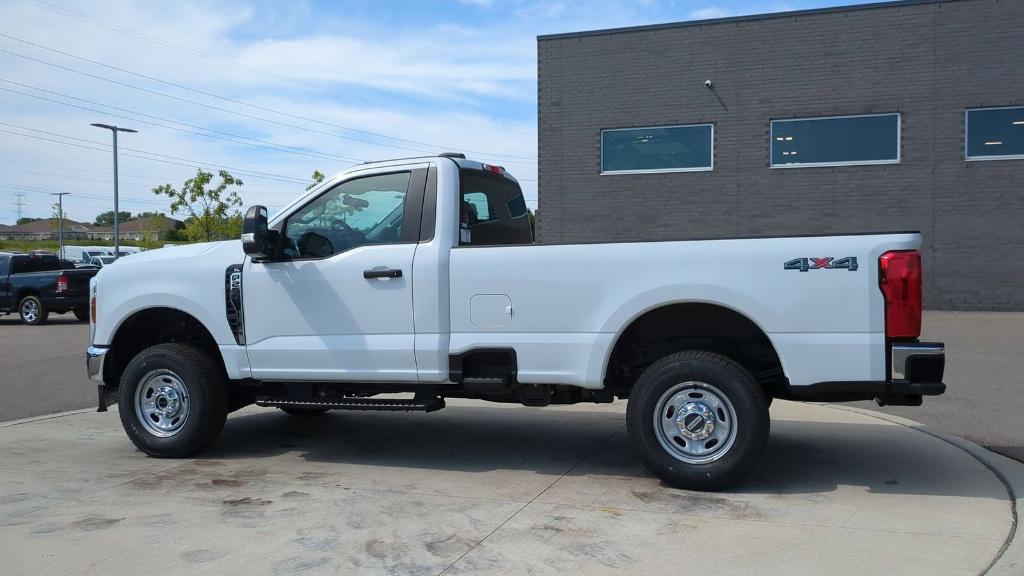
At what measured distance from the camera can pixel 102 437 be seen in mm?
7488

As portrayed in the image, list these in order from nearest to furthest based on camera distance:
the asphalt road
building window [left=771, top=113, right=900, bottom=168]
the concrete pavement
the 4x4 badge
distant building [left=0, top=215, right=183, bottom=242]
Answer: the concrete pavement → the 4x4 badge → the asphalt road → building window [left=771, top=113, right=900, bottom=168] → distant building [left=0, top=215, right=183, bottom=242]

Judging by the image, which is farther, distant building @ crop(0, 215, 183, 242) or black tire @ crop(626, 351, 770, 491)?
distant building @ crop(0, 215, 183, 242)

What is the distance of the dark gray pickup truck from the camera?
2120 cm

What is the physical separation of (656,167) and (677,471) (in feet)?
51.5

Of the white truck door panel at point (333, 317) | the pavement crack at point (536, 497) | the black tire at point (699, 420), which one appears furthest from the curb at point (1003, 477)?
the white truck door panel at point (333, 317)

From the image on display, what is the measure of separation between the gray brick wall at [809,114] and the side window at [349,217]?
1305 centimetres

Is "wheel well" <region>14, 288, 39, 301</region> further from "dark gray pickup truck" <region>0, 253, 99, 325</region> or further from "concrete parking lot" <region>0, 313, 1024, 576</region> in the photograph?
"concrete parking lot" <region>0, 313, 1024, 576</region>

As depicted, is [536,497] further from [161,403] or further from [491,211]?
[161,403]

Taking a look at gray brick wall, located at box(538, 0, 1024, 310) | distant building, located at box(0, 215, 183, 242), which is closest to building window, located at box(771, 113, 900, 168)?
gray brick wall, located at box(538, 0, 1024, 310)

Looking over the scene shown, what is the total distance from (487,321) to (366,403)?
113cm

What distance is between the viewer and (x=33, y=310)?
70.4ft

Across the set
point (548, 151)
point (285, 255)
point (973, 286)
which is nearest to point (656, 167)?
point (548, 151)

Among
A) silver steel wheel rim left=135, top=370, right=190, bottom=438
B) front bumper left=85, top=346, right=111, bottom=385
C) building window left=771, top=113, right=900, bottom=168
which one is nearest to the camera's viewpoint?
silver steel wheel rim left=135, top=370, right=190, bottom=438

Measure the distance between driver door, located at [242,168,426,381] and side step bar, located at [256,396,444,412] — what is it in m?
0.18
